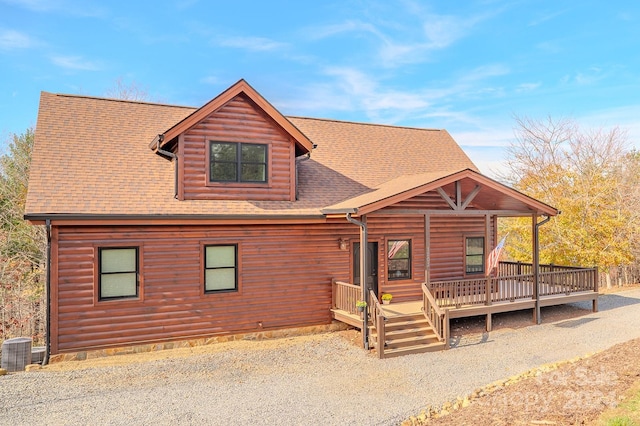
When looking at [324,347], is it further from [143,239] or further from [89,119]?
[89,119]

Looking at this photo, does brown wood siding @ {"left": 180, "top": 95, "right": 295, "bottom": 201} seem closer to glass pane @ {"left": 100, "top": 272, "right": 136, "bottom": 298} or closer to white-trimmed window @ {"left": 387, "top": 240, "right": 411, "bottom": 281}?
glass pane @ {"left": 100, "top": 272, "right": 136, "bottom": 298}

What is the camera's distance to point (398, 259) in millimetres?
13484

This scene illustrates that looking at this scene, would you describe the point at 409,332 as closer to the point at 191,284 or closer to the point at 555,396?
the point at 555,396

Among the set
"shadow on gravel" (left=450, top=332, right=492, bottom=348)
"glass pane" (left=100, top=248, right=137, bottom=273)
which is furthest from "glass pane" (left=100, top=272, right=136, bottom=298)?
"shadow on gravel" (left=450, top=332, right=492, bottom=348)

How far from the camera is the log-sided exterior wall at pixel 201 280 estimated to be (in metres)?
9.62

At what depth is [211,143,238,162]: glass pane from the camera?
11.8 meters

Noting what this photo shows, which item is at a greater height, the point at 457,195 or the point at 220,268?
the point at 457,195

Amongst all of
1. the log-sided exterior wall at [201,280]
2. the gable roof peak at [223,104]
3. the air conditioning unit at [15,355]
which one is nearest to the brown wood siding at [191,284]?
the log-sided exterior wall at [201,280]

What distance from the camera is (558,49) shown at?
71.6 ft

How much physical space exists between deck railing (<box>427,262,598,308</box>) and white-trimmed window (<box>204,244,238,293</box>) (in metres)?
5.56

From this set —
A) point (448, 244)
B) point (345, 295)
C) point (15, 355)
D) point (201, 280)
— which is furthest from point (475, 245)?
point (15, 355)

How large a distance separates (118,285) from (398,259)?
845cm

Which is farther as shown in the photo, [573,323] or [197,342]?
[573,323]

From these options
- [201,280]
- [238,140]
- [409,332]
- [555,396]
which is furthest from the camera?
[238,140]
